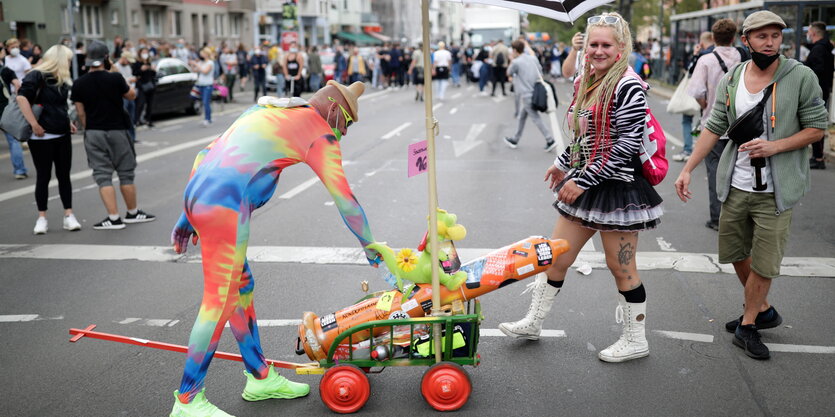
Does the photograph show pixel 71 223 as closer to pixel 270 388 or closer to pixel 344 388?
pixel 270 388

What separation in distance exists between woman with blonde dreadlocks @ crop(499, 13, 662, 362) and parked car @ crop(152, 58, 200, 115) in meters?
17.0

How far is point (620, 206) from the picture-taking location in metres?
4.17

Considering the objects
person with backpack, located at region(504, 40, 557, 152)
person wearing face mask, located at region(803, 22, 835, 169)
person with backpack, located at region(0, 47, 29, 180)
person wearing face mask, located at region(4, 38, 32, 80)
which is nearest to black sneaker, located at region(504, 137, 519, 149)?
person with backpack, located at region(504, 40, 557, 152)

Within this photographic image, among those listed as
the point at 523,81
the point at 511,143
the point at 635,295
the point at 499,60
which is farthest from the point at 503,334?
the point at 499,60

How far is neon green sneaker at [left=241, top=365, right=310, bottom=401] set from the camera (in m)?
4.00

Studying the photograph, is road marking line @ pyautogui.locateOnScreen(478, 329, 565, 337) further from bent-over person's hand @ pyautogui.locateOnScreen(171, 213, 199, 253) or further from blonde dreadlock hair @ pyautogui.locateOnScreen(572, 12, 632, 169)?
bent-over person's hand @ pyautogui.locateOnScreen(171, 213, 199, 253)

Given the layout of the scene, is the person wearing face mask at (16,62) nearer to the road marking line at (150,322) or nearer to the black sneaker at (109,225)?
the black sneaker at (109,225)

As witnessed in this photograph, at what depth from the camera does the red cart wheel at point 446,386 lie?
3838mm

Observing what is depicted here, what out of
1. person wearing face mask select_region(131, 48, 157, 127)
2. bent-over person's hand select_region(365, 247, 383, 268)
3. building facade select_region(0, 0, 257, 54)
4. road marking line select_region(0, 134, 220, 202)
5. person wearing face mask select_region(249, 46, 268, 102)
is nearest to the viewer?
bent-over person's hand select_region(365, 247, 383, 268)

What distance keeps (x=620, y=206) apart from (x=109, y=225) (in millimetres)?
5896

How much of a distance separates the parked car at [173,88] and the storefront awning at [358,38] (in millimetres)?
53453

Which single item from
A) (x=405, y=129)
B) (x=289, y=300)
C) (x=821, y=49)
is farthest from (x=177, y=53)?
(x=289, y=300)

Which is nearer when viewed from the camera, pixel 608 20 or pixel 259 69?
pixel 608 20

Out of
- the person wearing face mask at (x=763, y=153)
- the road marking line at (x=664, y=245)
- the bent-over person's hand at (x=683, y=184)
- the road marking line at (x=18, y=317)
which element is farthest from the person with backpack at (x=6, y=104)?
the person wearing face mask at (x=763, y=153)
